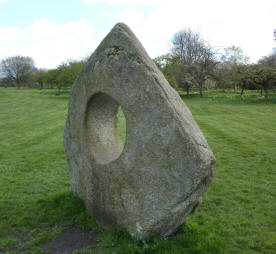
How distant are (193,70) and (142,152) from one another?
123ft

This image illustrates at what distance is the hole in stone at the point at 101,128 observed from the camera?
5355mm

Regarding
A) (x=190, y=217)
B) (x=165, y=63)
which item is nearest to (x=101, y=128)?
(x=190, y=217)

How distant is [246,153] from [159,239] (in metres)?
7.86

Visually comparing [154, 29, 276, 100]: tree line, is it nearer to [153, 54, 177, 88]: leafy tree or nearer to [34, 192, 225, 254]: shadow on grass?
[153, 54, 177, 88]: leafy tree

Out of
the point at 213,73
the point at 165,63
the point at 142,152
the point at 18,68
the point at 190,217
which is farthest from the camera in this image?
the point at 18,68

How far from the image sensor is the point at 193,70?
3959cm

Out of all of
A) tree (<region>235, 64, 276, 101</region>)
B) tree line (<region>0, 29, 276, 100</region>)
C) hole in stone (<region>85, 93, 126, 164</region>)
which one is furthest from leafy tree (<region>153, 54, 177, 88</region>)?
hole in stone (<region>85, 93, 126, 164</region>)

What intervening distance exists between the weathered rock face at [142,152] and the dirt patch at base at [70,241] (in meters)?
0.42

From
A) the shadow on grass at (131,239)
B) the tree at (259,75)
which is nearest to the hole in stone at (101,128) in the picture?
the shadow on grass at (131,239)

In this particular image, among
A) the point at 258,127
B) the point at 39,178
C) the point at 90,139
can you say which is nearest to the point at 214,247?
the point at 90,139

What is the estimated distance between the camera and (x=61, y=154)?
1125 centimetres

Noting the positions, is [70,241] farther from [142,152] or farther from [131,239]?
[142,152]

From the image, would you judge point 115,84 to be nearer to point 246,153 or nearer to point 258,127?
point 246,153

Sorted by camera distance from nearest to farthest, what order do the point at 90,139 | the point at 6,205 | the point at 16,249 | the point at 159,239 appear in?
the point at 159,239
the point at 16,249
the point at 90,139
the point at 6,205
